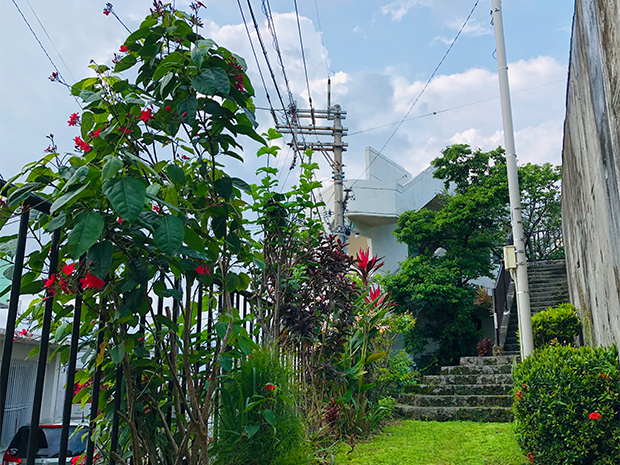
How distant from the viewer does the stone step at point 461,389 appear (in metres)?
6.76

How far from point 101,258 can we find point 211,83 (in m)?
0.58

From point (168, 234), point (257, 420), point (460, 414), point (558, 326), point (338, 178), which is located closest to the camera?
point (168, 234)

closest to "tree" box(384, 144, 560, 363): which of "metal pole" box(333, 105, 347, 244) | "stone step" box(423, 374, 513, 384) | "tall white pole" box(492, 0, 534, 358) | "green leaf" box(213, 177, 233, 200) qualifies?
"metal pole" box(333, 105, 347, 244)

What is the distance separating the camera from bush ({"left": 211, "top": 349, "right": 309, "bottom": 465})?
2287 millimetres

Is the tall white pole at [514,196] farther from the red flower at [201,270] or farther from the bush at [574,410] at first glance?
the red flower at [201,270]

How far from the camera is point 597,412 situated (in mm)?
3215

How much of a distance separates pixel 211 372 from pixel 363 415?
3.17m

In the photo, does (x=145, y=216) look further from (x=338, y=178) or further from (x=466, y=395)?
(x=338, y=178)

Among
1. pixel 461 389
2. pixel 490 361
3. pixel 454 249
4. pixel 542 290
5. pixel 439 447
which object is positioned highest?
pixel 454 249

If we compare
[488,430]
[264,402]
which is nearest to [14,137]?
[264,402]

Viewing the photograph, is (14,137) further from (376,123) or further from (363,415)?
(376,123)

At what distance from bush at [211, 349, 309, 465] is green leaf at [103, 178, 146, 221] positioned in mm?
1316

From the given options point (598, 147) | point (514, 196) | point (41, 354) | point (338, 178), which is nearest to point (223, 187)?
point (41, 354)

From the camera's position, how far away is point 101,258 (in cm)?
119
